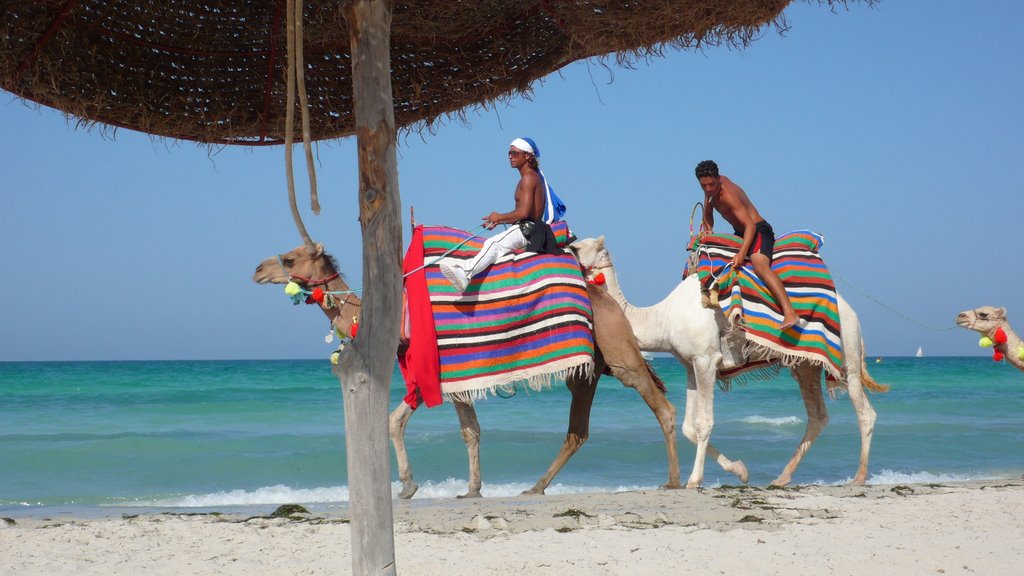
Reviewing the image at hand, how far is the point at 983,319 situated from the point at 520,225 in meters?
4.86

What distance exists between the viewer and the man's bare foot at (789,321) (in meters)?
7.75

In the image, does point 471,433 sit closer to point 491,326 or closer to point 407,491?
point 407,491

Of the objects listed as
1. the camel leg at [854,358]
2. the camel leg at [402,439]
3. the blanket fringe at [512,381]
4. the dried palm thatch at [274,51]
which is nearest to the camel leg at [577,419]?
the blanket fringe at [512,381]

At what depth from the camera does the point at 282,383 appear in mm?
37062

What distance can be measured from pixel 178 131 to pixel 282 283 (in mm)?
3452

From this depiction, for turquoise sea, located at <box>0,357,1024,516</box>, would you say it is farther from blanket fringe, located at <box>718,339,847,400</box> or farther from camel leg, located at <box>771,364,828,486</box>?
camel leg, located at <box>771,364,828,486</box>

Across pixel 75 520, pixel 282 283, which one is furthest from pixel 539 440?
pixel 75 520

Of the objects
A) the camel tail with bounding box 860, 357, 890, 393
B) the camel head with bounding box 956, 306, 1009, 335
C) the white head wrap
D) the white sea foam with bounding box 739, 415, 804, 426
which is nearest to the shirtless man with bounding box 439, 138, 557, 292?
the white head wrap

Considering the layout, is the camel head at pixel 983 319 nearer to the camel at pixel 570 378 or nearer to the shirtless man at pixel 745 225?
the shirtless man at pixel 745 225

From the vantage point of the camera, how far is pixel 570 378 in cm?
807

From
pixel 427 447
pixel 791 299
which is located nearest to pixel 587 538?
pixel 791 299

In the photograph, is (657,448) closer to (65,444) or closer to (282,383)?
(65,444)

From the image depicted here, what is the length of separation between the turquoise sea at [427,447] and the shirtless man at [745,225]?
2.12 meters

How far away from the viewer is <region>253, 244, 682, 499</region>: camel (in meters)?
7.77
